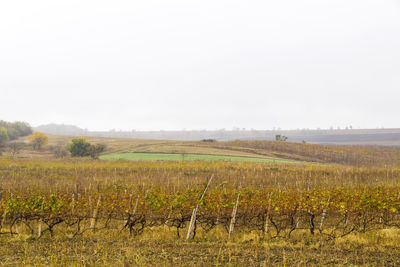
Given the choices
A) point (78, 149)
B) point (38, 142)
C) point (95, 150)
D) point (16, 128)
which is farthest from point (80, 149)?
point (16, 128)

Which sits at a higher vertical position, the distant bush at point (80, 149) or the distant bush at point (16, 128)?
the distant bush at point (16, 128)

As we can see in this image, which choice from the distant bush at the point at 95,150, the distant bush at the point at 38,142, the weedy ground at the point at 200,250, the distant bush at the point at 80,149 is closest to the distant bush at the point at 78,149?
the distant bush at the point at 80,149

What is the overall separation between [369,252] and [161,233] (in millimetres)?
8909

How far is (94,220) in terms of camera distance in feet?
47.9

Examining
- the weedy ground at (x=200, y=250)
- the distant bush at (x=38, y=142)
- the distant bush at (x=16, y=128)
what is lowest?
the weedy ground at (x=200, y=250)

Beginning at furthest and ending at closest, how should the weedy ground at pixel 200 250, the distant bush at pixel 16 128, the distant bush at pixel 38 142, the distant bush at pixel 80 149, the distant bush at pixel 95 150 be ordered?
the distant bush at pixel 16 128, the distant bush at pixel 38 142, the distant bush at pixel 95 150, the distant bush at pixel 80 149, the weedy ground at pixel 200 250

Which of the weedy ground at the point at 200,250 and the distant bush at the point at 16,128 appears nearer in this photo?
the weedy ground at the point at 200,250

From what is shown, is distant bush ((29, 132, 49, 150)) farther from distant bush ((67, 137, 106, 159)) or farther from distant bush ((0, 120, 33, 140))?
distant bush ((67, 137, 106, 159))

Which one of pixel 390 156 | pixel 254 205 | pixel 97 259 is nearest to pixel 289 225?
pixel 254 205

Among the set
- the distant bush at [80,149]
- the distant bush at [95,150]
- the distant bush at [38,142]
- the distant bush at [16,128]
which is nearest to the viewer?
the distant bush at [80,149]

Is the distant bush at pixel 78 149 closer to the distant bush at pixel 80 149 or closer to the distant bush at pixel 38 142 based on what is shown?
the distant bush at pixel 80 149

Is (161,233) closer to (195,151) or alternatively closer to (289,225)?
(289,225)

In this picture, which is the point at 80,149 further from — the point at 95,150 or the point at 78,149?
the point at 95,150

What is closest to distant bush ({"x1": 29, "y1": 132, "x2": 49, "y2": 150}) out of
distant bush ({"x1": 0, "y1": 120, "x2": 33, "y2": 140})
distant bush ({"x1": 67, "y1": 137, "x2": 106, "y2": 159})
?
distant bush ({"x1": 0, "y1": 120, "x2": 33, "y2": 140})
